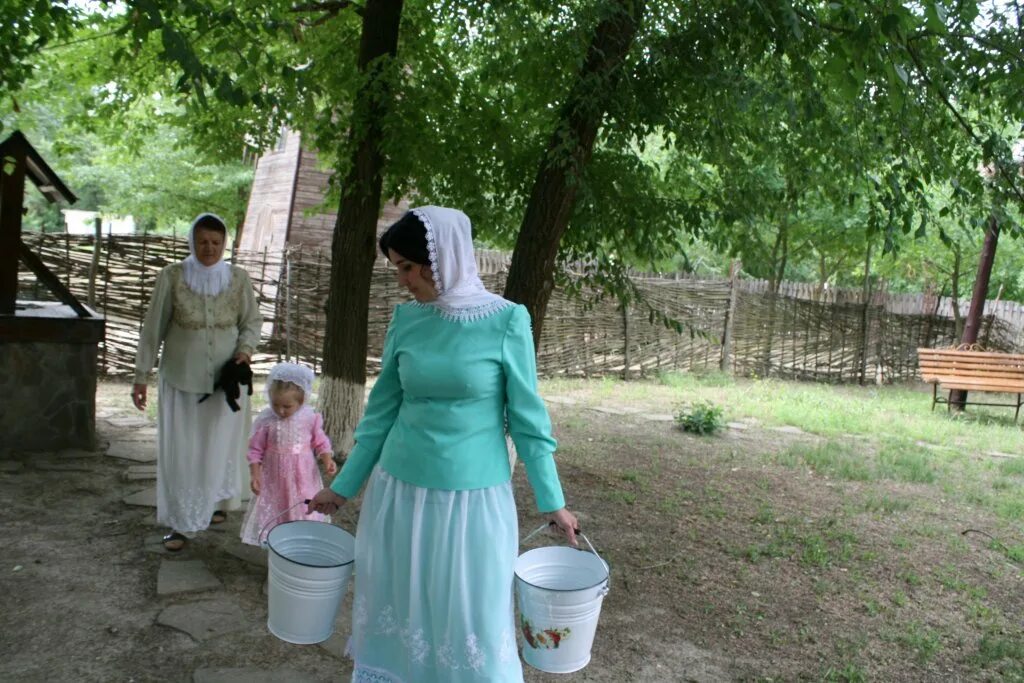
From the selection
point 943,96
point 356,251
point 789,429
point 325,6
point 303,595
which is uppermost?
point 325,6

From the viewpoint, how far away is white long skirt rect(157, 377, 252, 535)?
14.7 ft

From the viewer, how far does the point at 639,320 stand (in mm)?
14555

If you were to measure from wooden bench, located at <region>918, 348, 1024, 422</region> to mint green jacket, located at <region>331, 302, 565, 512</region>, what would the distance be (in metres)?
11.6

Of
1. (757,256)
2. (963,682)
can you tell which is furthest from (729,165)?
(963,682)

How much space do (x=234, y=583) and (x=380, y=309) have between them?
8064mm

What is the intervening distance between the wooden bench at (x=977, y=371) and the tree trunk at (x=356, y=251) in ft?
31.2

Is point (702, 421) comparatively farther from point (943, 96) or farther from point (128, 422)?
point (128, 422)

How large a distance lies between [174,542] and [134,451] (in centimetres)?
251

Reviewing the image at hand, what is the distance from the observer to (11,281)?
21.1 ft

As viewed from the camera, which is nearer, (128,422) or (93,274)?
(128,422)

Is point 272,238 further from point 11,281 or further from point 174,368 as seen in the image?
point 174,368

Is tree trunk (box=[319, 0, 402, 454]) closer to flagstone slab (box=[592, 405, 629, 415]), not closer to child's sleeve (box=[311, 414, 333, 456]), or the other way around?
child's sleeve (box=[311, 414, 333, 456])

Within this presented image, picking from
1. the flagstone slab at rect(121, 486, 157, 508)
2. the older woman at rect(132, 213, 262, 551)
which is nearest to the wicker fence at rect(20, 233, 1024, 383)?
the flagstone slab at rect(121, 486, 157, 508)

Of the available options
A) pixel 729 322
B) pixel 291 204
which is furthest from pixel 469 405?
pixel 291 204
